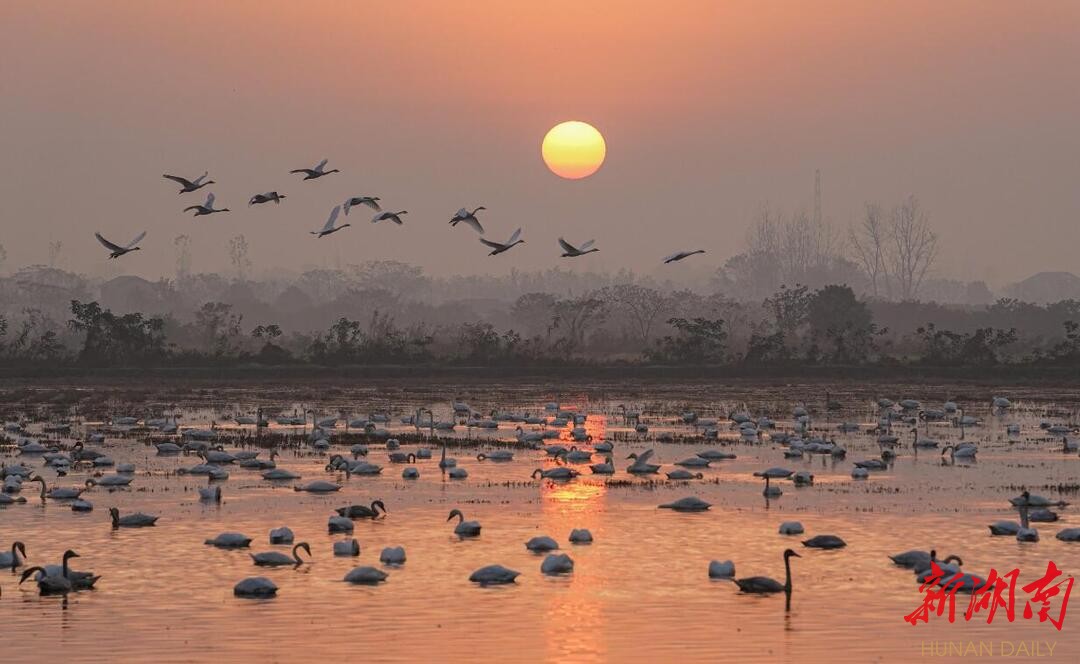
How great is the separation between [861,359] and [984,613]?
78.3m

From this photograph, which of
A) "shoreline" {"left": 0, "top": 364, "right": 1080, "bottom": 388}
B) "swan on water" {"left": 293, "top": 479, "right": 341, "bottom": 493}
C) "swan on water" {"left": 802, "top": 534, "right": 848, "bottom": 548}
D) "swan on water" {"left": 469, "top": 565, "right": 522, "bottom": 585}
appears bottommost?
"swan on water" {"left": 469, "top": 565, "right": 522, "bottom": 585}

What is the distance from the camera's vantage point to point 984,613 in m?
22.2

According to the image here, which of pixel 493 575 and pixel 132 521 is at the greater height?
pixel 132 521

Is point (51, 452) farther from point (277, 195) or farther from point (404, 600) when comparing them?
point (404, 600)

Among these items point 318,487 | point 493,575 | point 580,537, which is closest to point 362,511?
point 318,487

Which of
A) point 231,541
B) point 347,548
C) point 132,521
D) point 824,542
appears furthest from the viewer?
point 132,521

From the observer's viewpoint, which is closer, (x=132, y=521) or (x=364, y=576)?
(x=364, y=576)

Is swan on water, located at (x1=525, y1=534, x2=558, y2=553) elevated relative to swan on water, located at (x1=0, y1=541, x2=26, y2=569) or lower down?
elevated

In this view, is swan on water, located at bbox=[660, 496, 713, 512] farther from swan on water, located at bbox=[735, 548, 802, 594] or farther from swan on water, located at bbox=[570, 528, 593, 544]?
swan on water, located at bbox=[735, 548, 802, 594]

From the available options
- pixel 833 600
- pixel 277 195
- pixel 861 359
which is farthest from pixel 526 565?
pixel 861 359

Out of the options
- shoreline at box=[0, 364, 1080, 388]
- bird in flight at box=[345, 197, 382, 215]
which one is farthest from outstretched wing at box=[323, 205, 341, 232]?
shoreline at box=[0, 364, 1080, 388]

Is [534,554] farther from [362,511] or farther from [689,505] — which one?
[689,505]

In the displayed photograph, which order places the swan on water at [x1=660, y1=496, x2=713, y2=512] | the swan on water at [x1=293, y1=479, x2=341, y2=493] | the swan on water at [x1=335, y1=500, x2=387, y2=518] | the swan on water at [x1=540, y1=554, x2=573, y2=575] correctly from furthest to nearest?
the swan on water at [x1=293, y1=479, x2=341, y2=493] < the swan on water at [x1=660, y1=496, x2=713, y2=512] < the swan on water at [x1=335, y1=500, x2=387, y2=518] < the swan on water at [x1=540, y1=554, x2=573, y2=575]

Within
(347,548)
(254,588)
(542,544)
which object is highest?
(542,544)
